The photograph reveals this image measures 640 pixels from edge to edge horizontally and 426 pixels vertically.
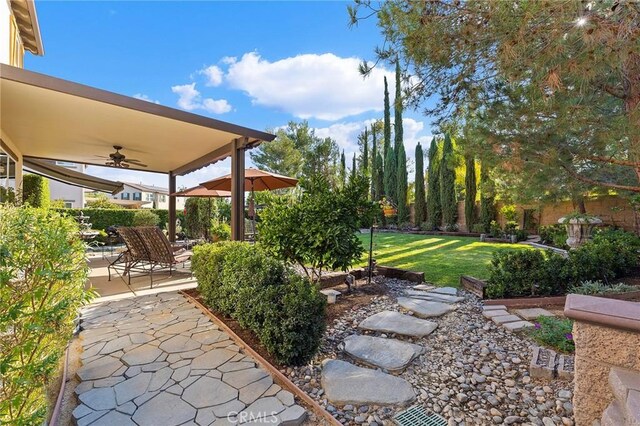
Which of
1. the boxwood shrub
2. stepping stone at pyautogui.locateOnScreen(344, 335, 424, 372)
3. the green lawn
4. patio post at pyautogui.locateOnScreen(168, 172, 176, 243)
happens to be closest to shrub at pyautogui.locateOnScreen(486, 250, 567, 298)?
the boxwood shrub

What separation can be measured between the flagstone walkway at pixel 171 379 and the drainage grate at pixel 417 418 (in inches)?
25.9

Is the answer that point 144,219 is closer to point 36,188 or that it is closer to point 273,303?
point 36,188

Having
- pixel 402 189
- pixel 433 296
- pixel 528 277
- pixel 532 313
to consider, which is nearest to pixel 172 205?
pixel 433 296

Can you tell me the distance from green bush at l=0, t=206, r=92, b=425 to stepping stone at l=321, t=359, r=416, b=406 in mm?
1738

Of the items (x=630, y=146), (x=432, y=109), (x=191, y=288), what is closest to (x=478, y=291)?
(x=630, y=146)

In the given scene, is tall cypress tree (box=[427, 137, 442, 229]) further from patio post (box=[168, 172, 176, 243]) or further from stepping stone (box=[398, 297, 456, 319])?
stepping stone (box=[398, 297, 456, 319])

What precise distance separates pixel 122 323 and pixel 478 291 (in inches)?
198

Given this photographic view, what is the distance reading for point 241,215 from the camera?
18.5ft

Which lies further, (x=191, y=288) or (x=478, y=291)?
(x=191, y=288)

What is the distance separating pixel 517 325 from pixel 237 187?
179 inches

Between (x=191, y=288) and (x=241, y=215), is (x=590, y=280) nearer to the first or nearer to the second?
(x=241, y=215)

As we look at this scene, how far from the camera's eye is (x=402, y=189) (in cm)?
2058

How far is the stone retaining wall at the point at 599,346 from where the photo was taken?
1709mm

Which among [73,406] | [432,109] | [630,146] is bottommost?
[73,406]
